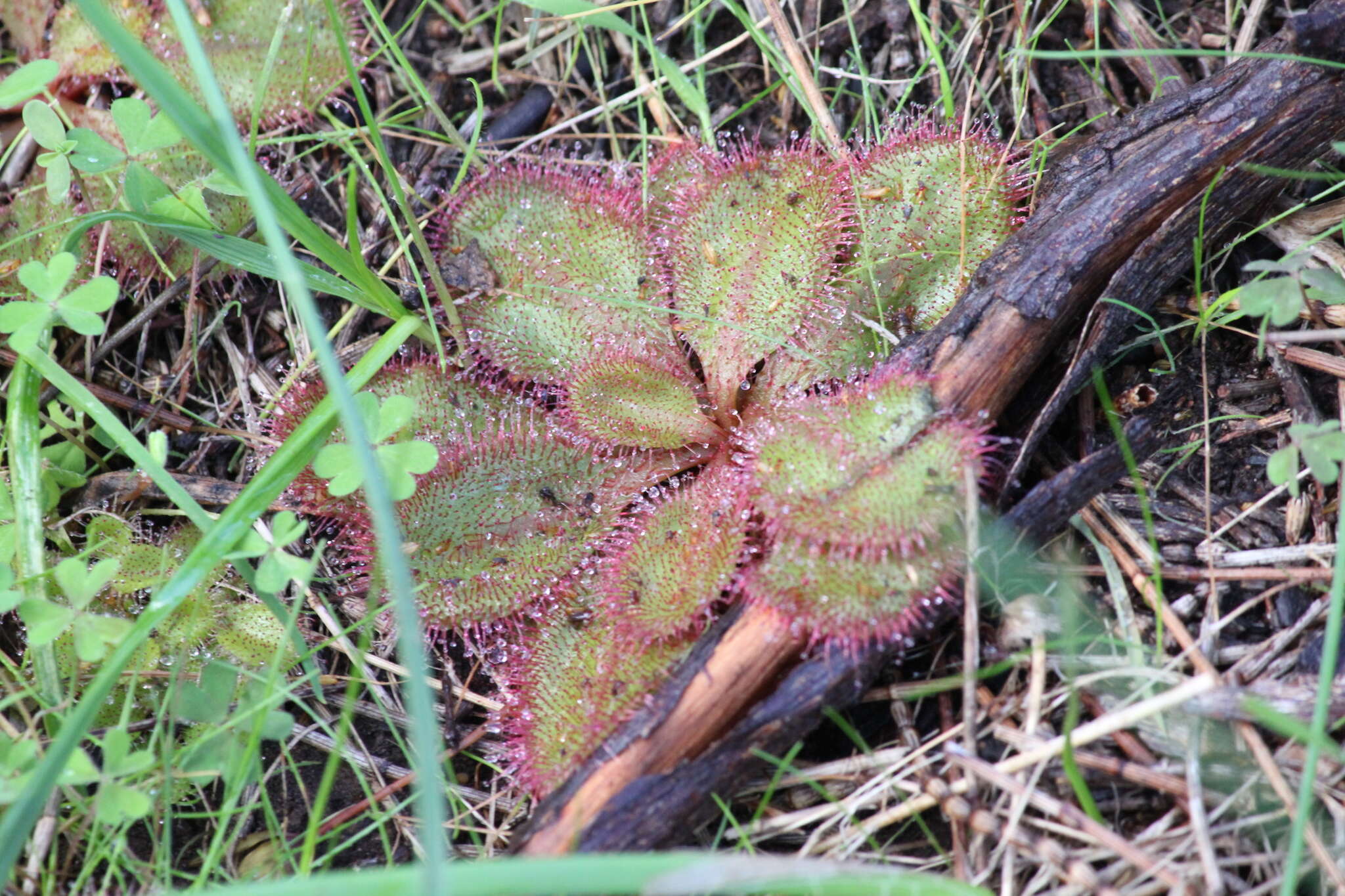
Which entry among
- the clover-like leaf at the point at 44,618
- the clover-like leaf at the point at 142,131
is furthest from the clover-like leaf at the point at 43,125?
the clover-like leaf at the point at 44,618

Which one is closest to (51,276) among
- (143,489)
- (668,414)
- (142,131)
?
(142,131)

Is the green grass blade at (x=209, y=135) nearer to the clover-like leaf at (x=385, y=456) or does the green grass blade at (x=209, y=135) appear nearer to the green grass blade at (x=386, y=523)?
the green grass blade at (x=386, y=523)

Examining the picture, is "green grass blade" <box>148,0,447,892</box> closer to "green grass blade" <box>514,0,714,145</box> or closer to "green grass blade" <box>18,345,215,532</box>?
"green grass blade" <box>18,345,215,532</box>

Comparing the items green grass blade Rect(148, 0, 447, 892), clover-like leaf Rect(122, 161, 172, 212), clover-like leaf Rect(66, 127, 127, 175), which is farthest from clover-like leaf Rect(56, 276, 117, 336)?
green grass blade Rect(148, 0, 447, 892)

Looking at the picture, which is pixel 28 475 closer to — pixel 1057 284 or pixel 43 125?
pixel 43 125

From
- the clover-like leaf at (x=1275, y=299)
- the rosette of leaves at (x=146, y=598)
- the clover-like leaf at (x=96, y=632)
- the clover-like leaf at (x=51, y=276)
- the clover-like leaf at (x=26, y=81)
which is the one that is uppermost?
the clover-like leaf at (x=26, y=81)

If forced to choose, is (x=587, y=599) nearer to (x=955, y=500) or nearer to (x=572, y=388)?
(x=572, y=388)

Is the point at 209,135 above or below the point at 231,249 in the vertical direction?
above
